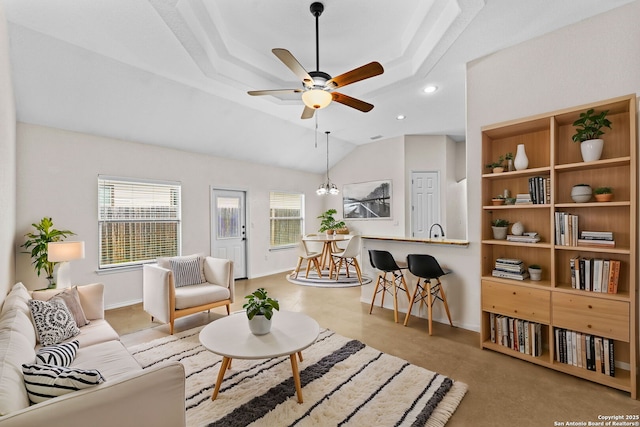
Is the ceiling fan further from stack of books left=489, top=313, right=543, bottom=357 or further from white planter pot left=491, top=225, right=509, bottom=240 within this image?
stack of books left=489, top=313, right=543, bottom=357

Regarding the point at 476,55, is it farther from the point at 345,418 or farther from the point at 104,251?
the point at 104,251

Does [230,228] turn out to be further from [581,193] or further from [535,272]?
[581,193]

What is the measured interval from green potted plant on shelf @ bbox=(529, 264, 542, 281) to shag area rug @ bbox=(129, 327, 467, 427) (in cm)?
125

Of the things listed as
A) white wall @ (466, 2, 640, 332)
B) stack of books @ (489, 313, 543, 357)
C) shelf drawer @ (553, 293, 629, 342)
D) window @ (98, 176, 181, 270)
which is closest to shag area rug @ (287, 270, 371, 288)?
window @ (98, 176, 181, 270)

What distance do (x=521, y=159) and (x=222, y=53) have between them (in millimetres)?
3228

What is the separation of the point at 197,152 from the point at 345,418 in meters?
4.71

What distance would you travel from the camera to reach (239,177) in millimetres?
5871

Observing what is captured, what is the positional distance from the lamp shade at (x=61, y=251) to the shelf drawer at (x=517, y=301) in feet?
14.1

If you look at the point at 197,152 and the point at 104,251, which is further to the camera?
the point at 197,152

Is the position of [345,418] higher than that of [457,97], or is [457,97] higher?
[457,97]

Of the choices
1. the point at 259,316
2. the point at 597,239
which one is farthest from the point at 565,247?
the point at 259,316

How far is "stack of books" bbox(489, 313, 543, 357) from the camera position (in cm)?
254

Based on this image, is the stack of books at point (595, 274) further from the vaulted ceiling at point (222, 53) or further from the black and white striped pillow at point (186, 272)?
the black and white striped pillow at point (186, 272)

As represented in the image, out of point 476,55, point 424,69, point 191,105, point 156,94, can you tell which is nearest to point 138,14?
point 156,94
